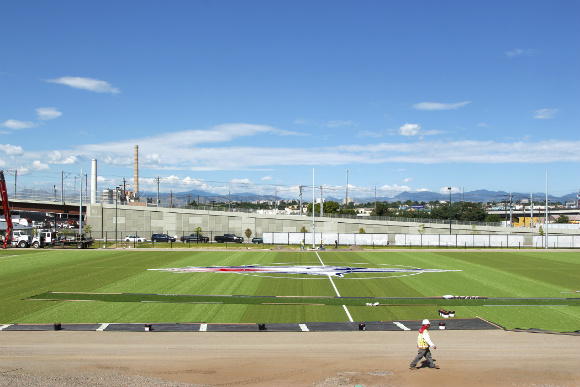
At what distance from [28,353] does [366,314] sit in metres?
15.7

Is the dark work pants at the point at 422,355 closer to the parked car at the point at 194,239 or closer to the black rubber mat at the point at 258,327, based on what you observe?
the black rubber mat at the point at 258,327

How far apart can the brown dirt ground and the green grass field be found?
10.3ft

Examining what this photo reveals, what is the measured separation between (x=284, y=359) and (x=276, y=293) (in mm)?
13866

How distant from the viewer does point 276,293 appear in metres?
32.0

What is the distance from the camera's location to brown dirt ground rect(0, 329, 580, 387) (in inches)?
630

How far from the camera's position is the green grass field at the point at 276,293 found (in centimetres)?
2512

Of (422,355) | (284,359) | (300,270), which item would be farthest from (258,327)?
(300,270)

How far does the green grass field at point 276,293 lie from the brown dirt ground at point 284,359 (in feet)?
10.3

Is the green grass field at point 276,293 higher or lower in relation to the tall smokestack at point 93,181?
lower

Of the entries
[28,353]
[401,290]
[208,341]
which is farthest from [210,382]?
[401,290]

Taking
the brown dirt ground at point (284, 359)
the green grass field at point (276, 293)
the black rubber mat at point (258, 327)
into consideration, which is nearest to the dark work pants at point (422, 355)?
the brown dirt ground at point (284, 359)

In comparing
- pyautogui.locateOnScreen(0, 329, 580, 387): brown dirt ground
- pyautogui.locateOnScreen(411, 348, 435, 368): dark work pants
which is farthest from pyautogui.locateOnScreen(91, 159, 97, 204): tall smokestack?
pyautogui.locateOnScreen(411, 348, 435, 368): dark work pants

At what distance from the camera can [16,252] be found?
6488 cm

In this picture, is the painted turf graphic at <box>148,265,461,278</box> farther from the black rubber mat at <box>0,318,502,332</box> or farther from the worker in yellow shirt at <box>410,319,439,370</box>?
the worker in yellow shirt at <box>410,319,439,370</box>
